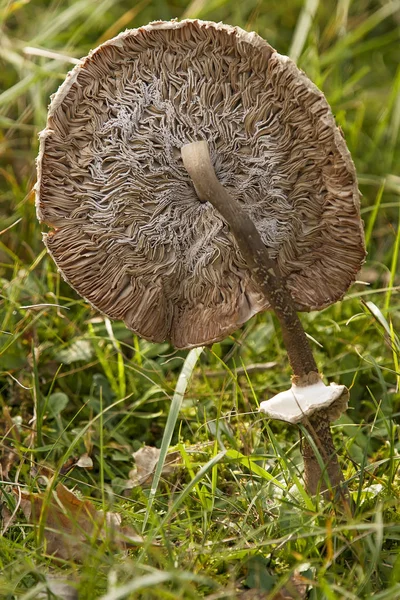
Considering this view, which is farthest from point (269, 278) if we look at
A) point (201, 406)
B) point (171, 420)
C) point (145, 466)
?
point (145, 466)

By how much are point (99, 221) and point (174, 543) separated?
121 centimetres

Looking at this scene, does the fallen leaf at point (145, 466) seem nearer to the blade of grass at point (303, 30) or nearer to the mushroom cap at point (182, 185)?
the mushroom cap at point (182, 185)

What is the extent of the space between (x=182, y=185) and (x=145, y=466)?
1290 mm

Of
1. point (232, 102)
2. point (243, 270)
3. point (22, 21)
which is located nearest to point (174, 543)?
point (243, 270)

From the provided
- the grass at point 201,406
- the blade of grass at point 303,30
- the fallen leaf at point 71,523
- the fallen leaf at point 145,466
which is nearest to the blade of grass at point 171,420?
the grass at point 201,406

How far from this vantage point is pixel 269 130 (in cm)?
249

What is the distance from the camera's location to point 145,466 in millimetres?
3137

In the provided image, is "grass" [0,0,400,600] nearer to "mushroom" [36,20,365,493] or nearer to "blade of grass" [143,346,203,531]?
"blade of grass" [143,346,203,531]

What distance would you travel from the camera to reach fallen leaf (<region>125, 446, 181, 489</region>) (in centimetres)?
300

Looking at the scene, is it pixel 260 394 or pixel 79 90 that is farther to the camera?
pixel 260 394

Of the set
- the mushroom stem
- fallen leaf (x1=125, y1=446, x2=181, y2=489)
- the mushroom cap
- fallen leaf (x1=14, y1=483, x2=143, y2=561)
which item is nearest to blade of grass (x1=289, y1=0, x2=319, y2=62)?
the mushroom cap

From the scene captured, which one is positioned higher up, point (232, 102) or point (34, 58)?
point (34, 58)

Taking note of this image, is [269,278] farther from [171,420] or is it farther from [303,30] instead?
[303,30]

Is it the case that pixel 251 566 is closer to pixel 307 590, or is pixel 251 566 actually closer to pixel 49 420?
pixel 307 590
